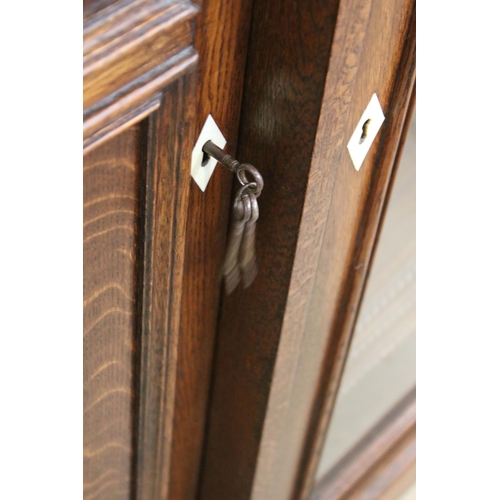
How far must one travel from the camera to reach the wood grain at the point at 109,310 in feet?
1.29

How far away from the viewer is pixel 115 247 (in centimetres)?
43

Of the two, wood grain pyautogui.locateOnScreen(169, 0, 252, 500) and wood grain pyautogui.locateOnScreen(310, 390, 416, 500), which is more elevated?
wood grain pyautogui.locateOnScreen(169, 0, 252, 500)

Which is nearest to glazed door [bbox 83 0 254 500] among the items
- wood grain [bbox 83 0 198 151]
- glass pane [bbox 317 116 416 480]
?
wood grain [bbox 83 0 198 151]

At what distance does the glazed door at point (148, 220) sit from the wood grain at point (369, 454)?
398 mm

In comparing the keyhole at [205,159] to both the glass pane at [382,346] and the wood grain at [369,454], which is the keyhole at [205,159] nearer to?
the glass pane at [382,346]

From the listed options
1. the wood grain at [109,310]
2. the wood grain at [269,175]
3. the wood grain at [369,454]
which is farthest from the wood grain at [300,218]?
the wood grain at [369,454]

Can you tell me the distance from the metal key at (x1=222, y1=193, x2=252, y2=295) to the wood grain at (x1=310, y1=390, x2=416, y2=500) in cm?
51

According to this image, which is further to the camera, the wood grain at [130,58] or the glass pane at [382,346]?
the glass pane at [382,346]

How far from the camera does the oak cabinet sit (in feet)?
1.23

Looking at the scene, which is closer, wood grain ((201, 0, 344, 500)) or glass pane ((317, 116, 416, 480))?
wood grain ((201, 0, 344, 500))

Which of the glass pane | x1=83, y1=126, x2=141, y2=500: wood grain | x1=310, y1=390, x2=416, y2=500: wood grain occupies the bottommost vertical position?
x1=310, y1=390, x2=416, y2=500: wood grain

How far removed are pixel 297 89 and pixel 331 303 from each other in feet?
0.87

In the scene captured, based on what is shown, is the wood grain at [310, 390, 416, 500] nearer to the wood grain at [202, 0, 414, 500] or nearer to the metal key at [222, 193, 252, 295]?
the wood grain at [202, 0, 414, 500]
